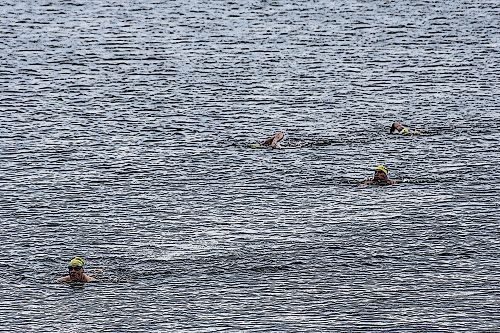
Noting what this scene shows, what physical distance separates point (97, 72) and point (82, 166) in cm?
2647

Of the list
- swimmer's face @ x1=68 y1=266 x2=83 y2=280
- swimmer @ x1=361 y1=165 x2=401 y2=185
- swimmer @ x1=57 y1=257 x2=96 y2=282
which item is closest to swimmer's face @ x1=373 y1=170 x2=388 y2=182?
swimmer @ x1=361 y1=165 x2=401 y2=185

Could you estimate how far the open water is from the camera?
59.9 m

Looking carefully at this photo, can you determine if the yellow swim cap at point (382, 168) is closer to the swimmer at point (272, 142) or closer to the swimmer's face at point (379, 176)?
the swimmer's face at point (379, 176)

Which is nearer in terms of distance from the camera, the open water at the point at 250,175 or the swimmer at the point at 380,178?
the open water at the point at 250,175

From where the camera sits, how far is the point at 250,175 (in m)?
75.6

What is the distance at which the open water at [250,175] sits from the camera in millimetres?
59875

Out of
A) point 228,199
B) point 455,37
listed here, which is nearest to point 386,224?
point 228,199

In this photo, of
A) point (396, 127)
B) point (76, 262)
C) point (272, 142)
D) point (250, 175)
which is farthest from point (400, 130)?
point (76, 262)

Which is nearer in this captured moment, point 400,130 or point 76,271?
point 76,271

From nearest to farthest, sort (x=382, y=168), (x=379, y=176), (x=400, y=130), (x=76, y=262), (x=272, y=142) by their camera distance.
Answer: (x=76, y=262), (x=379, y=176), (x=382, y=168), (x=272, y=142), (x=400, y=130)

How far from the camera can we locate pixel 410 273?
62438 mm

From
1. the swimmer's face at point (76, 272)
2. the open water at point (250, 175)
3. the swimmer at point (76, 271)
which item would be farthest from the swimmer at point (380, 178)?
the swimmer's face at point (76, 272)

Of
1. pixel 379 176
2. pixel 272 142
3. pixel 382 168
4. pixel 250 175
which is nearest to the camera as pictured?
pixel 379 176

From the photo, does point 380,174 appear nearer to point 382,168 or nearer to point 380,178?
point 380,178
